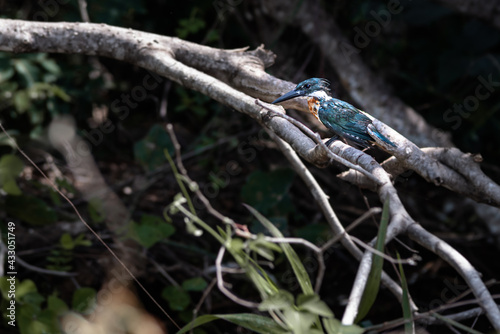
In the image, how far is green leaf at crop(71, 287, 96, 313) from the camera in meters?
2.97

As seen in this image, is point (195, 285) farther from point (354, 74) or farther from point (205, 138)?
point (354, 74)

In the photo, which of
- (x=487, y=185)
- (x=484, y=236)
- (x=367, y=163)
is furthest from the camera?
(x=484, y=236)

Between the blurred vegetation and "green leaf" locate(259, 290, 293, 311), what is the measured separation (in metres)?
1.65

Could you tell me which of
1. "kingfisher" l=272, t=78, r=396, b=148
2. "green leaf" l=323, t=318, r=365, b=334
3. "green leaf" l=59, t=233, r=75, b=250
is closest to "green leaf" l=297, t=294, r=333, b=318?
"green leaf" l=323, t=318, r=365, b=334

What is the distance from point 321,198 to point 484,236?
2.27m

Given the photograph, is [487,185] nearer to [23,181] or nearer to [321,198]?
[321,198]

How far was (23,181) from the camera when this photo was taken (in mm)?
3762

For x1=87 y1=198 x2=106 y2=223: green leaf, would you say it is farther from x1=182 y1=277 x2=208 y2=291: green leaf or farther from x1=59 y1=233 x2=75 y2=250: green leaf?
x1=182 y1=277 x2=208 y2=291: green leaf

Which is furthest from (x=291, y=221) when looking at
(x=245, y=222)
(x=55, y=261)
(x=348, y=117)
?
(x=348, y=117)

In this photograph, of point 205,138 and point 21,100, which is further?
point 205,138

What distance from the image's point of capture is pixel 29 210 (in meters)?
3.23

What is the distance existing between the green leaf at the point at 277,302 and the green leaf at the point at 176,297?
1.80 meters

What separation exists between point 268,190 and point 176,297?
0.89 m

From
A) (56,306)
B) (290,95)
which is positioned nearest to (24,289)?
(56,306)
